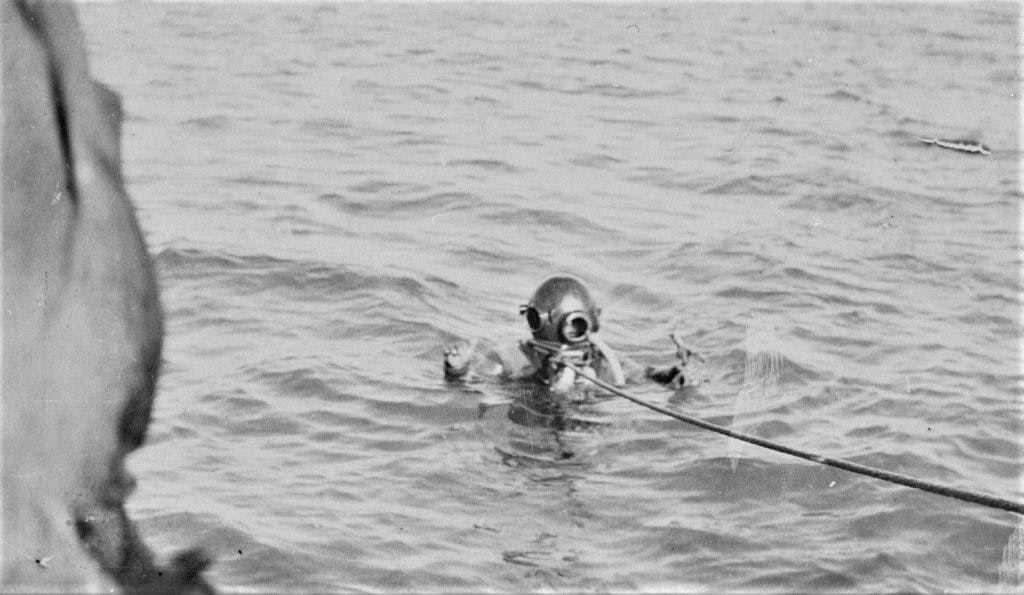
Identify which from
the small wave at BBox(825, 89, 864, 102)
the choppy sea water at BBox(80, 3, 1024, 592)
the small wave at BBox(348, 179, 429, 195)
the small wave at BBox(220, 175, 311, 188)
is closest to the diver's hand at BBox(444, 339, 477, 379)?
the choppy sea water at BBox(80, 3, 1024, 592)

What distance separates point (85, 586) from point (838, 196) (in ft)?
41.9

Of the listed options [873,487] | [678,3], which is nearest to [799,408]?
[873,487]

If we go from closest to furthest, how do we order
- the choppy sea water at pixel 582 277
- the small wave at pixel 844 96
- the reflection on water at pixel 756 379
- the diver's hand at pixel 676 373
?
1. the choppy sea water at pixel 582 277
2. the reflection on water at pixel 756 379
3. the diver's hand at pixel 676 373
4. the small wave at pixel 844 96

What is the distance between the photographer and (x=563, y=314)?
846cm

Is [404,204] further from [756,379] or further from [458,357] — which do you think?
[756,379]

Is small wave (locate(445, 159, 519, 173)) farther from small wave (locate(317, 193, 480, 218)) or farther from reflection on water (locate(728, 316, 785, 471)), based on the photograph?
reflection on water (locate(728, 316, 785, 471))

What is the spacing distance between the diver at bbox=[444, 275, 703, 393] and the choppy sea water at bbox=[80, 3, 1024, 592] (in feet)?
0.61

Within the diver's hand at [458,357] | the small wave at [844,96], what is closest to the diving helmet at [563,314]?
the diver's hand at [458,357]

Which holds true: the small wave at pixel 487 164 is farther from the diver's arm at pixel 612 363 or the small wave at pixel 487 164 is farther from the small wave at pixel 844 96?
the diver's arm at pixel 612 363

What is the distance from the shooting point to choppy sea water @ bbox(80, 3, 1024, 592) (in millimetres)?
6309

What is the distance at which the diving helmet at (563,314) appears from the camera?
846 centimetres

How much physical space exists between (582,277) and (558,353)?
291cm

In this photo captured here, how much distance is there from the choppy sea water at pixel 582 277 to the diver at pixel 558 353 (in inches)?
7.4

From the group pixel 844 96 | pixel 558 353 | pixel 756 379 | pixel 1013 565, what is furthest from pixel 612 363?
pixel 844 96
